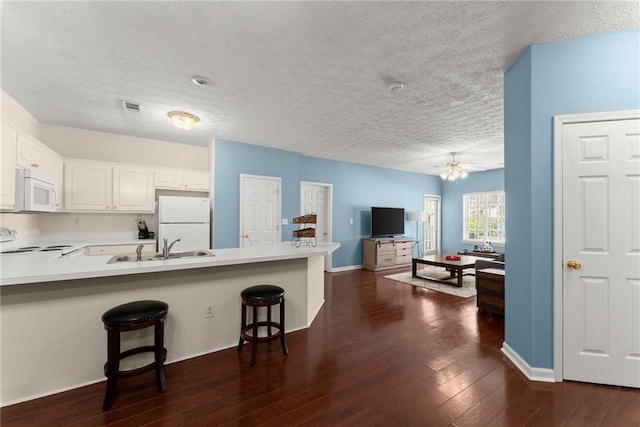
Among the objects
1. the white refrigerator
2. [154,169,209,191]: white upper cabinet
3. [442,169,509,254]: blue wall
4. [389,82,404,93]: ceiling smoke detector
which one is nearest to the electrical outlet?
the white refrigerator

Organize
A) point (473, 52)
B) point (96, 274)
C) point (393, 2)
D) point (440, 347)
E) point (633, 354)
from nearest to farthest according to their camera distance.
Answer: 1. point (393, 2)
2. point (96, 274)
3. point (633, 354)
4. point (473, 52)
5. point (440, 347)


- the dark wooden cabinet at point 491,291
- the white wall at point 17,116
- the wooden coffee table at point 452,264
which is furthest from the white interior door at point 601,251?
the white wall at point 17,116

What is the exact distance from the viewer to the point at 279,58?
228cm

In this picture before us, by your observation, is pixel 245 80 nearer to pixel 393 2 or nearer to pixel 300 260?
pixel 393 2

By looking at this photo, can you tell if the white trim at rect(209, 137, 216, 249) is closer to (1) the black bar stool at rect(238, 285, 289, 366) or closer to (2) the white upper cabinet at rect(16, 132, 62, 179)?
(2) the white upper cabinet at rect(16, 132, 62, 179)

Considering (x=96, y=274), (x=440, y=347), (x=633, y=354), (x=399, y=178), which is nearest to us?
(x=96, y=274)

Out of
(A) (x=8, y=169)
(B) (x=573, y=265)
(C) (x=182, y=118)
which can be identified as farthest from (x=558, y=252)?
(A) (x=8, y=169)

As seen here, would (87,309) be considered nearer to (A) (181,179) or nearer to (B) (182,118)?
(B) (182,118)

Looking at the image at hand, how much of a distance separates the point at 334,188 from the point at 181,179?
3270mm

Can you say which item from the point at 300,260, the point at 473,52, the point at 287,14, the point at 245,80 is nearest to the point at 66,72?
the point at 245,80

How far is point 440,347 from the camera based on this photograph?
268 cm

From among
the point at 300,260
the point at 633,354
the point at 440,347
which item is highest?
the point at 300,260

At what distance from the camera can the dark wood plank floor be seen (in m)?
1.71

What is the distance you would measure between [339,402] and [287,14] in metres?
2.70
